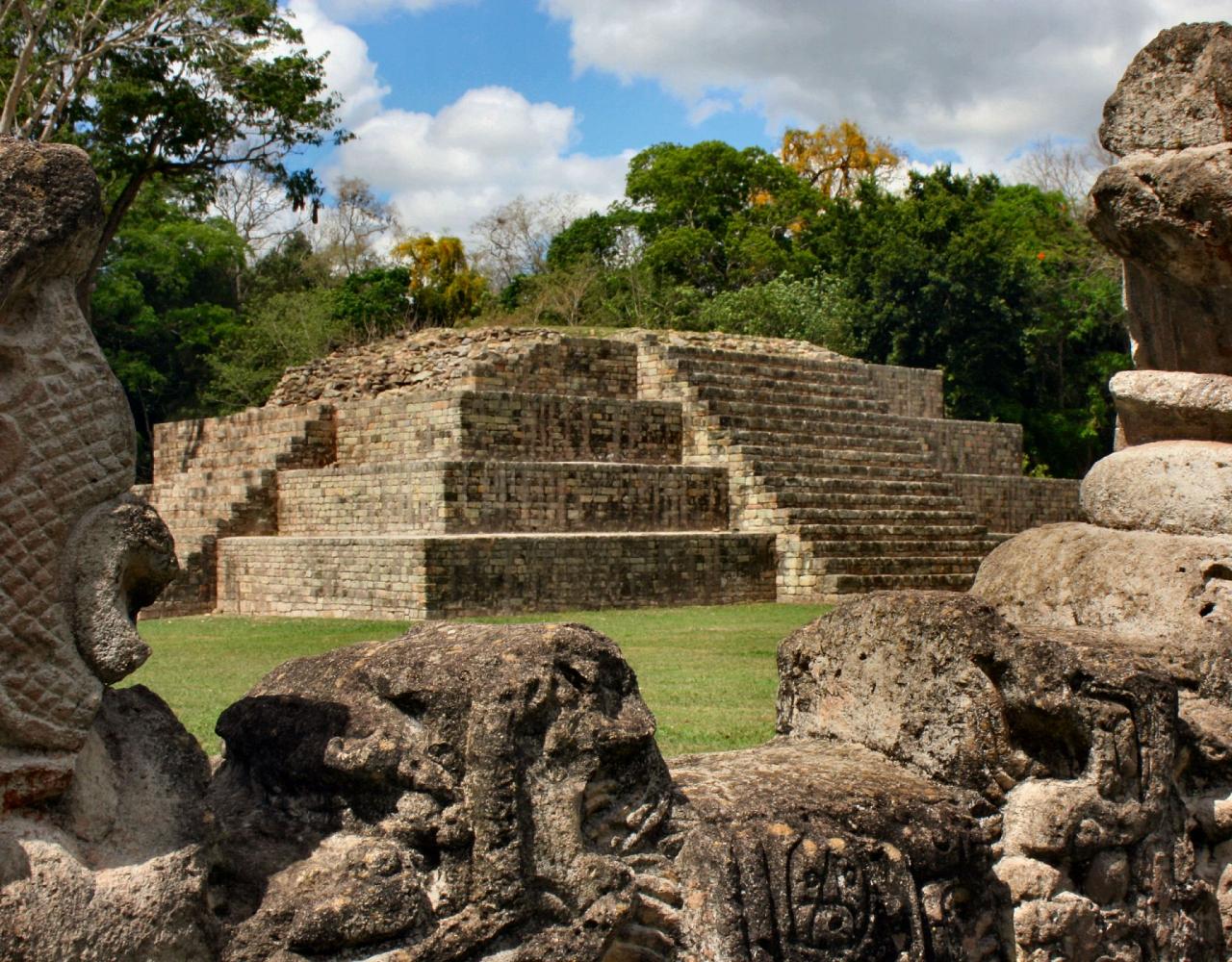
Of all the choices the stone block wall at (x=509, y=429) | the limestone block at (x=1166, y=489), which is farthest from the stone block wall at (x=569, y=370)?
the limestone block at (x=1166, y=489)

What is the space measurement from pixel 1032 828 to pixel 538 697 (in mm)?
1115

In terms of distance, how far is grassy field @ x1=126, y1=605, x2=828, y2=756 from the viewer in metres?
6.53

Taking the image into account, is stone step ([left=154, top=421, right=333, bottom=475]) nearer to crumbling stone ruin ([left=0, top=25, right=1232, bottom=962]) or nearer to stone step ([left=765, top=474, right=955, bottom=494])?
stone step ([left=765, top=474, right=955, bottom=494])

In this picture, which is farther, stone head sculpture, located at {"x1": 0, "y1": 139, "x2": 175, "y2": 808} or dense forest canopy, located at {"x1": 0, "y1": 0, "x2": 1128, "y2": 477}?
dense forest canopy, located at {"x1": 0, "y1": 0, "x2": 1128, "y2": 477}

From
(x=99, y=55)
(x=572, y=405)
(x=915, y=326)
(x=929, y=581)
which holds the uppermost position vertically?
(x=99, y=55)

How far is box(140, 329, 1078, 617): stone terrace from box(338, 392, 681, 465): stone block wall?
3cm

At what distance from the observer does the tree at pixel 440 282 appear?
3719cm

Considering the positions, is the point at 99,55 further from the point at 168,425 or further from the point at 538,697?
the point at 538,697

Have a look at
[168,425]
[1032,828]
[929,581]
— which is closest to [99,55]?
[168,425]

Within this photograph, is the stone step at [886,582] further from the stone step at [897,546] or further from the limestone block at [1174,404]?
the limestone block at [1174,404]

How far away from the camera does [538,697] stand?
2133 mm

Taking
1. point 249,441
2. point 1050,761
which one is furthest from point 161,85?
point 1050,761

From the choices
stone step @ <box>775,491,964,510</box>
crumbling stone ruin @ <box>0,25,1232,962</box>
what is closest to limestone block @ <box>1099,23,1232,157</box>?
crumbling stone ruin @ <box>0,25,1232,962</box>

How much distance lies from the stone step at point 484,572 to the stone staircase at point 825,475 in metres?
0.64
